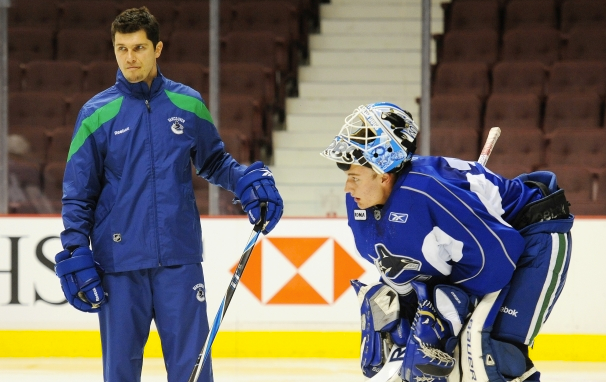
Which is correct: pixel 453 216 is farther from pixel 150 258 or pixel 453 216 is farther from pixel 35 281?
pixel 35 281

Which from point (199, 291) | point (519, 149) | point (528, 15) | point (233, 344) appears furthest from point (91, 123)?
point (528, 15)

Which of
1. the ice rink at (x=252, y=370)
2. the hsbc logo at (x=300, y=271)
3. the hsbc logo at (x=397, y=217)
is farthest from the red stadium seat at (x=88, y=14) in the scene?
the hsbc logo at (x=397, y=217)

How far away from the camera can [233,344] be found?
4.63 metres

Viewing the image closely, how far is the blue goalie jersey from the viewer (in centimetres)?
215

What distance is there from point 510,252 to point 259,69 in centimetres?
319

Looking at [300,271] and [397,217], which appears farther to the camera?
[300,271]

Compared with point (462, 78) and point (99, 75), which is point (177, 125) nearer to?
point (99, 75)

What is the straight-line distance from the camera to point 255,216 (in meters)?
2.61

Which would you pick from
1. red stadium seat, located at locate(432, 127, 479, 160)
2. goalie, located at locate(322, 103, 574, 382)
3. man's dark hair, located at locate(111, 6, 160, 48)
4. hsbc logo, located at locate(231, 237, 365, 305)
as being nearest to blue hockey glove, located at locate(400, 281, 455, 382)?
goalie, located at locate(322, 103, 574, 382)

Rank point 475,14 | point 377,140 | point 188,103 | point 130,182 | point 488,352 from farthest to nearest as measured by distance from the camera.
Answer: point 475,14 → point 188,103 → point 130,182 → point 488,352 → point 377,140

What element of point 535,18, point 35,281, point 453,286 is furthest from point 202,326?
point 535,18

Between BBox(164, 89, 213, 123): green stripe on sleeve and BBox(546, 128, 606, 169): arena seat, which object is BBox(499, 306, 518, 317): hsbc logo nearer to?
BBox(164, 89, 213, 123): green stripe on sleeve

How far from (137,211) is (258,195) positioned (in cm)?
34

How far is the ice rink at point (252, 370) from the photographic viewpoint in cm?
421
